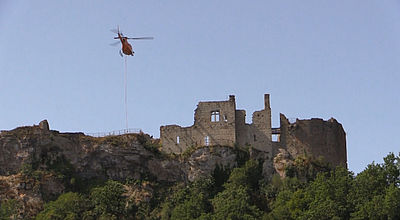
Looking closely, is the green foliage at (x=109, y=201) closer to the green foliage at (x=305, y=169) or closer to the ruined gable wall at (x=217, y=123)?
the ruined gable wall at (x=217, y=123)

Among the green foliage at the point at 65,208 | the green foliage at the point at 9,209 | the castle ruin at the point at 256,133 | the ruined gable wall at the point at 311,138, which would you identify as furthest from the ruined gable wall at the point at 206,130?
the green foliage at the point at 9,209

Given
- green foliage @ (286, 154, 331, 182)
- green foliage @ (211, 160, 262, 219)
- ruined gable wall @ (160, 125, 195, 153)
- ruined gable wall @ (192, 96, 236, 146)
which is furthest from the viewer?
ruined gable wall @ (160, 125, 195, 153)

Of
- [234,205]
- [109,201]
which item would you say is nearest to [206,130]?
[234,205]

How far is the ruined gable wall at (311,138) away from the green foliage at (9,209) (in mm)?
26352

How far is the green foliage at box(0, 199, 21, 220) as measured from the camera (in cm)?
13362

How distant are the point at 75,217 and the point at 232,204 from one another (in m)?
14.8

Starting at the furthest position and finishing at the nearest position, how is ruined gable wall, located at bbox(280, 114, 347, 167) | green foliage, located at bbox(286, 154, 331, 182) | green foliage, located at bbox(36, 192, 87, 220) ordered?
ruined gable wall, located at bbox(280, 114, 347, 167) < green foliage, located at bbox(286, 154, 331, 182) < green foliage, located at bbox(36, 192, 87, 220)

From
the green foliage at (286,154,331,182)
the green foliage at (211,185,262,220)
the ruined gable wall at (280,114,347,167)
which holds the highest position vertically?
the ruined gable wall at (280,114,347,167)

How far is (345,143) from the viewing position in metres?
144

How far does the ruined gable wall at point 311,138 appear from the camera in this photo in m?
140

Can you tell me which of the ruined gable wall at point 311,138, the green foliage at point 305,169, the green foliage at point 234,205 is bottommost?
the green foliage at point 234,205

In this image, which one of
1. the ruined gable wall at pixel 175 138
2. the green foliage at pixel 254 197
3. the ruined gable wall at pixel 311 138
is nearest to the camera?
the green foliage at pixel 254 197

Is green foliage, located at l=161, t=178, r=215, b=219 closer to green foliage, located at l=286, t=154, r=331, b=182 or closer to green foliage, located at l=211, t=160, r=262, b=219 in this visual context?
green foliage, located at l=211, t=160, r=262, b=219

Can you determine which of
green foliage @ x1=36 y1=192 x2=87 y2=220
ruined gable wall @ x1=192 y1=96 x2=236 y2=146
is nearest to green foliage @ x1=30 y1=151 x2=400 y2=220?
green foliage @ x1=36 y1=192 x2=87 y2=220
